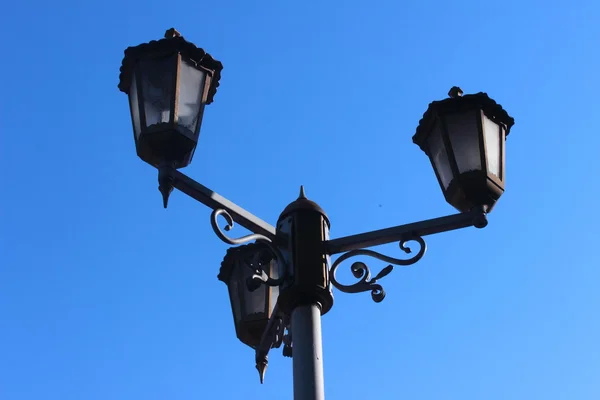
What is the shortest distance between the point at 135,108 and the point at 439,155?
5.24 feet

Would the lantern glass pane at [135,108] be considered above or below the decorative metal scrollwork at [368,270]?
above

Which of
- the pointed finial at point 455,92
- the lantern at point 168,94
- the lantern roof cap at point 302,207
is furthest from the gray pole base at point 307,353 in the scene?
the pointed finial at point 455,92

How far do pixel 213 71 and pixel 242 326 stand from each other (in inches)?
59.0

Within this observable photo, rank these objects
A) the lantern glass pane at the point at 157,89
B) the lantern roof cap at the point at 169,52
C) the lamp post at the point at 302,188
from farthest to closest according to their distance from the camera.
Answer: the lantern roof cap at the point at 169,52, the lantern glass pane at the point at 157,89, the lamp post at the point at 302,188

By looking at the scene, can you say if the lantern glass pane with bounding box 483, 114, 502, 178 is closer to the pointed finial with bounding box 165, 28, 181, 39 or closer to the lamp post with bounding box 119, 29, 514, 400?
the lamp post with bounding box 119, 29, 514, 400

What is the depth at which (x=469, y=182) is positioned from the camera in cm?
515

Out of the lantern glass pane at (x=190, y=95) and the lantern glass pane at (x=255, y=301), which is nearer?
the lantern glass pane at (x=190, y=95)

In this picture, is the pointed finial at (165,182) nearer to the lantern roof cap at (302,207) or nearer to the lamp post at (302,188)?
the lamp post at (302,188)

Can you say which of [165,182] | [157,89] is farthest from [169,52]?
[165,182]

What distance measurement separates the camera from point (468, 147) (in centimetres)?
523

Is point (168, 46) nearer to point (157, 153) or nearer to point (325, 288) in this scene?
point (157, 153)

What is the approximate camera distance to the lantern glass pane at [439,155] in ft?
17.3

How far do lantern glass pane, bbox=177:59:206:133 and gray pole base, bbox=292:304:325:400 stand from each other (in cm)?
108

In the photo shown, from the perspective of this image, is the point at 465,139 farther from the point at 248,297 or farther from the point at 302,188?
the point at 248,297
